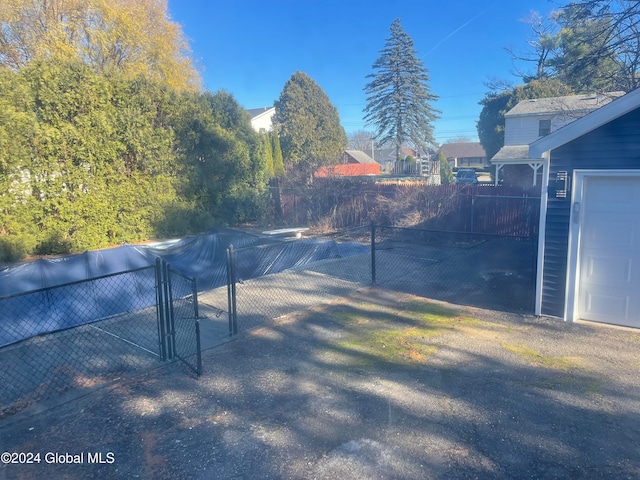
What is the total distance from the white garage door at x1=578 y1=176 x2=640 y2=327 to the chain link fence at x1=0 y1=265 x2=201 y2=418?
539 centimetres

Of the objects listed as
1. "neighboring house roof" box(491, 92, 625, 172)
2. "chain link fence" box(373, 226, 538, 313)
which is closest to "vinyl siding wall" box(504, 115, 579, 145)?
"neighboring house roof" box(491, 92, 625, 172)

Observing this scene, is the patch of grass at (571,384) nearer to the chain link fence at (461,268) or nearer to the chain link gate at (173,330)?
the chain link fence at (461,268)

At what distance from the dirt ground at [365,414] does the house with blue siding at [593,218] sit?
0.54 m

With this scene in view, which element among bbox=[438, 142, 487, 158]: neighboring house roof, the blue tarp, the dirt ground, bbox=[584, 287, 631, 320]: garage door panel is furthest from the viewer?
bbox=[438, 142, 487, 158]: neighboring house roof

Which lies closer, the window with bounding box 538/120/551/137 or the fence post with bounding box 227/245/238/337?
the fence post with bounding box 227/245/238/337

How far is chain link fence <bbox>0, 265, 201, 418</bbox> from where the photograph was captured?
4.57 metres

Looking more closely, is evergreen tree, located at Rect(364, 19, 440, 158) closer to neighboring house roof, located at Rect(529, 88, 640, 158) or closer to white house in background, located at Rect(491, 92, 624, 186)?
white house in background, located at Rect(491, 92, 624, 186)

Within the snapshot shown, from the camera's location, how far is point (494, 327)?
5.97 m

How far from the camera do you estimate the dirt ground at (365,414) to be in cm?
316

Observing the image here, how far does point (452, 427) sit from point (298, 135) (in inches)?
1216

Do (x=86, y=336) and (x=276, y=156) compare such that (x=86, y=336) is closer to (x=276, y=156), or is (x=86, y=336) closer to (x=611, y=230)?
(x=611, y=230)

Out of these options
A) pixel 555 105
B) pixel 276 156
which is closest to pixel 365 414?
pixel 276 156

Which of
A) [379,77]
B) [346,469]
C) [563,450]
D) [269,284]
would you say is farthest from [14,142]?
[379,77]

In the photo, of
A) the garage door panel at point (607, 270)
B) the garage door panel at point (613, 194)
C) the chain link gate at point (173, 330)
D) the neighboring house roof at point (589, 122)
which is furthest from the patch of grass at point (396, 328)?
the neighboring house roof at point (589, 122)
